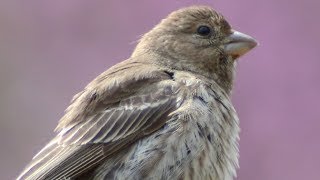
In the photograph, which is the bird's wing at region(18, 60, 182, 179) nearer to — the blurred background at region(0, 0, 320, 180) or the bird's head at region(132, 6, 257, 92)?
the bird's head at region(132, 6, 257, 92)

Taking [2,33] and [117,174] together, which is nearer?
[117,174]

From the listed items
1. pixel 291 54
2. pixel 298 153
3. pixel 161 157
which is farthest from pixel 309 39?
pixel 161 157

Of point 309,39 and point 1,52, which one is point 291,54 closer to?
point 309,39

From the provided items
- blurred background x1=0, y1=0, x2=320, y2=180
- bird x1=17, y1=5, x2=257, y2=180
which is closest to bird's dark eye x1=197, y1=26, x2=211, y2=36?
bird x1=17, y1=5, x2=257, y2=180

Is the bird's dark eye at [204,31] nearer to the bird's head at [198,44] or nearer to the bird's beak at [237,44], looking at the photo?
the bird's head at [198,44]

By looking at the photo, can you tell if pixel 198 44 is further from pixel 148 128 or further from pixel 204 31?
pixel 148 128

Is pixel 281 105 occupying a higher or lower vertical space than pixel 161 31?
lower

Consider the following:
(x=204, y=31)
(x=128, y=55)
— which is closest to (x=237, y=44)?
(x=204, y=31)

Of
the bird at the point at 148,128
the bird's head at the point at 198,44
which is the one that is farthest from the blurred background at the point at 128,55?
the bird at the point at 148,128
